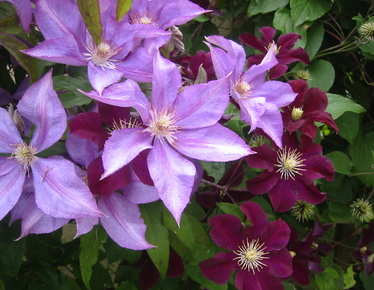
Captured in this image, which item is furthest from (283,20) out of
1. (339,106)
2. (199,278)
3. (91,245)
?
(91,245)

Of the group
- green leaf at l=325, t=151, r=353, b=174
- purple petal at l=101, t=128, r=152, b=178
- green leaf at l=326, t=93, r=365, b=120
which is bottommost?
green leaf at l=325, t=151, r=353, b=174

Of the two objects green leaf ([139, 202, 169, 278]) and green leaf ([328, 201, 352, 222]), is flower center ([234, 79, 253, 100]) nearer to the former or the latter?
green leaf ([139, 202, 169, 278])

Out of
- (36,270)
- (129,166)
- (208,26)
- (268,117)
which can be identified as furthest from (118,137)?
(208,26)

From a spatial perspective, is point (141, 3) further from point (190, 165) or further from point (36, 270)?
point (36, 270)

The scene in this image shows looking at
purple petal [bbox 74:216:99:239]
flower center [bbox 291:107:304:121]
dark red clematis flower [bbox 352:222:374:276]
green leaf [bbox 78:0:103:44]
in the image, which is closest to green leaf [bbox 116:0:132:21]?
green leaf [bbox 78:0:103:44]

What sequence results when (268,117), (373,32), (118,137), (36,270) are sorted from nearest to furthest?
(118,137) → (268,117) → (36,270) → (373,32)

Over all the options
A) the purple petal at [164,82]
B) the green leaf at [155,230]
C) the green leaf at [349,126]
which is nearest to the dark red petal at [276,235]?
the green leaf at [155,230]

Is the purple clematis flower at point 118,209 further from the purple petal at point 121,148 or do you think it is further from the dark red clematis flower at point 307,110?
the dark red clematis flower at point 307,110
